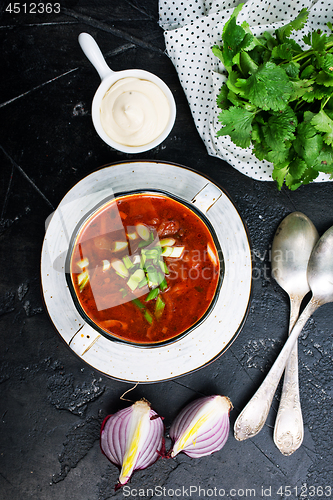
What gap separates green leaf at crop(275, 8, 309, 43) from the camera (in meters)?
1.35

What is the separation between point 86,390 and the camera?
5.84 feet

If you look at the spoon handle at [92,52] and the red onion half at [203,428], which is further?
the red onion half at [203,428]

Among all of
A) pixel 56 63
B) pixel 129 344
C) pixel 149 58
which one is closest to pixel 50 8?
pixel 56 63

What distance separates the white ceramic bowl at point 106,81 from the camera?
1.48m

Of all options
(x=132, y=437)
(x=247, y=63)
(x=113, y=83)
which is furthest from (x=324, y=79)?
(x=132, y=437)

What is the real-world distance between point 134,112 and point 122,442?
1644mm

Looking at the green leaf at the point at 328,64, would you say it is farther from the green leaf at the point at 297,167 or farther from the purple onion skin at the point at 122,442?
the purple onion skin at the point at 122,442

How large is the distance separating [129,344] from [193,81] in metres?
1.32

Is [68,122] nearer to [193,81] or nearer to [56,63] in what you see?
[56,63]

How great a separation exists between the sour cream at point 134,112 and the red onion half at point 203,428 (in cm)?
138

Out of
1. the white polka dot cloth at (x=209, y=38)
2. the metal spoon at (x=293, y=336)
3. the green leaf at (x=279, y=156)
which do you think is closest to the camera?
the green leaf at (x=279, y=156)

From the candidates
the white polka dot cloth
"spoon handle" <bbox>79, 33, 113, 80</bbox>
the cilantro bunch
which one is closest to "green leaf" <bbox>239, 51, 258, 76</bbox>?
the cilantro bunch

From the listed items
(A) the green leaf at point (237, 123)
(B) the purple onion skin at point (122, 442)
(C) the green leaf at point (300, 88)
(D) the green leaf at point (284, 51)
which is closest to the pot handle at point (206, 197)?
(A) the green leaf at point (237, 123)

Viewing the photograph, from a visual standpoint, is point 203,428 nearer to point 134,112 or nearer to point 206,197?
point 206,197
